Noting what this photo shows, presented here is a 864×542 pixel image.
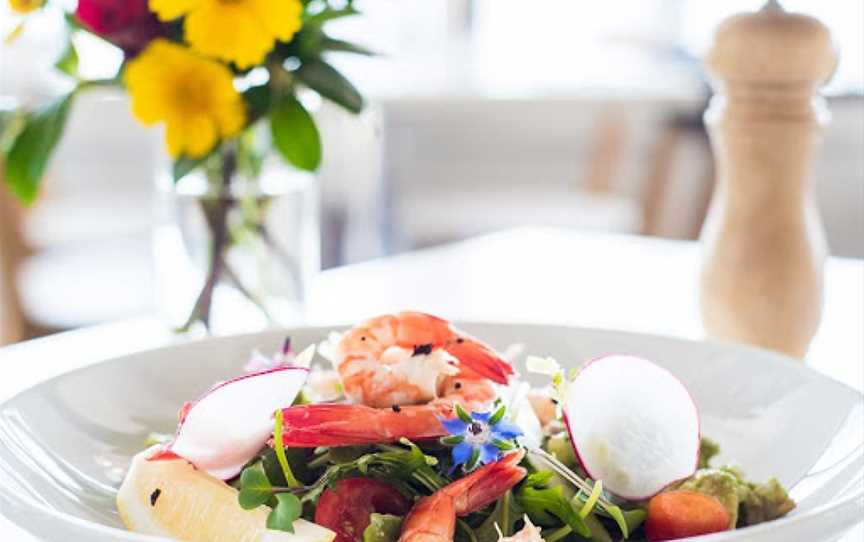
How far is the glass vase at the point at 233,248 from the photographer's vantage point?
3.40 ft

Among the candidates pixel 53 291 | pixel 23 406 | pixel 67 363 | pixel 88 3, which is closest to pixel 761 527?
pixel 23 406

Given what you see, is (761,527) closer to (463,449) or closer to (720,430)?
(463,449)

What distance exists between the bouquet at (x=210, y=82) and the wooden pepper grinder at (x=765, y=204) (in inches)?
12.1

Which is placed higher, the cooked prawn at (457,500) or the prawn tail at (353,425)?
the prawn tail at (353,425)

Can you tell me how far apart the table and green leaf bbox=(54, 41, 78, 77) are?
0.27 m

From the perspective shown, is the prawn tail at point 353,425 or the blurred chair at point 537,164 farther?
the blurred chair at point 537,164

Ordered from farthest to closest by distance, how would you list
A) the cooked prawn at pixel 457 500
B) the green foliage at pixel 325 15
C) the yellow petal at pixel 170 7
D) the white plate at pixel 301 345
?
the green foliage at pixel 325 15, the yellow petal at pixel 170 7, the white plate at pixel 301 345, the cooked prawn at pixel 457 500

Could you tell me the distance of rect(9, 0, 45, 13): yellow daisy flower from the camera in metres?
0.89

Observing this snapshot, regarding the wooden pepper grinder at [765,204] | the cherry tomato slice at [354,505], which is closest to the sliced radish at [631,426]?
the cherry tomato slice at [354,505]

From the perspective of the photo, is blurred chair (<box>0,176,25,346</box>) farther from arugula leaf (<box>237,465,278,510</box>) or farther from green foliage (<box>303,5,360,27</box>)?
arugula leaf (<box>237,465,278,510</box>)

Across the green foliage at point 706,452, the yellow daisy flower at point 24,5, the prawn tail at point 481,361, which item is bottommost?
the green foliage at point 706,452

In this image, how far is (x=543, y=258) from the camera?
5.29 feet

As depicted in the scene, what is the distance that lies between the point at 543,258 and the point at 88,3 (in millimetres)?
879

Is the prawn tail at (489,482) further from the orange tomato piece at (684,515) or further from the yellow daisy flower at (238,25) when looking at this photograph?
the yellow daisy flower at (238,25)
